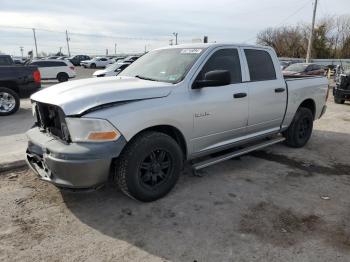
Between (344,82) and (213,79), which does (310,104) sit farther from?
(344,82)

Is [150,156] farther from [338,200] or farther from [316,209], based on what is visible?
[338,200]

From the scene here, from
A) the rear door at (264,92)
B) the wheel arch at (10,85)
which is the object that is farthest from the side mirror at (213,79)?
the wheel arch at (10,85)

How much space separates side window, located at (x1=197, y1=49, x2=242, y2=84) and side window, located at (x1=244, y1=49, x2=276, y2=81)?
271 millimetres

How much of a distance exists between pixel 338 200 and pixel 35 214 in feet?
11.7

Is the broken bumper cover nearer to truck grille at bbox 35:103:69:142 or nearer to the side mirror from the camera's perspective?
truck grille at bbox 35:103:69:142

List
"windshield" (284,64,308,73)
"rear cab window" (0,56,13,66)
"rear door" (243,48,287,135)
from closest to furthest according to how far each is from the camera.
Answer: "rear door" (243,48,287,135), "rear cab window" (0,56,13,66), "windshield" (284,64,308,73)

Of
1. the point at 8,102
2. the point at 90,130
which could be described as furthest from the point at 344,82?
the point at 90,130

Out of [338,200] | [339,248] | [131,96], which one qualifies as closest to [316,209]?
[338,200]

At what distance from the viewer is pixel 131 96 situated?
3693mm

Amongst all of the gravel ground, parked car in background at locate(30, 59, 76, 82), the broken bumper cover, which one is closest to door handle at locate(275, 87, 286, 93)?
the gravel ground

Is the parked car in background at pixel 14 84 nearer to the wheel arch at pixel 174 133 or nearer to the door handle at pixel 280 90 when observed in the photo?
the wheel arch at pixel 174 133

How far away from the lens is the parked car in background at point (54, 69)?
2192 centimetres

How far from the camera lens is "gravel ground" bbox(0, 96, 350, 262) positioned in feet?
10.1

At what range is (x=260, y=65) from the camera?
17.4 feet
